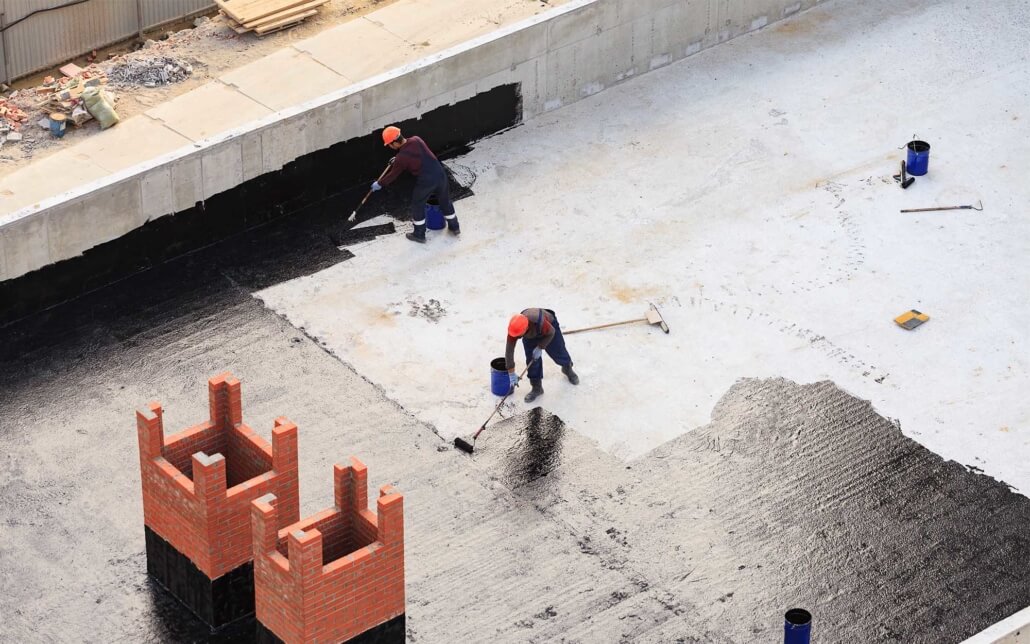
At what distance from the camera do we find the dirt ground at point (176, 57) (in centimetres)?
2605

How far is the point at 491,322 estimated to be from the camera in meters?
21.2

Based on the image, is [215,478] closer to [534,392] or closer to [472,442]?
[472,442]

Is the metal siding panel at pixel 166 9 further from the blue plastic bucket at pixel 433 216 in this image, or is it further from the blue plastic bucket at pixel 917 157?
the blue plastic bucket at pixel 917 157

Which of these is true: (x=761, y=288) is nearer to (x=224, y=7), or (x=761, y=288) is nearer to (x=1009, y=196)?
(x=1009, y=196)

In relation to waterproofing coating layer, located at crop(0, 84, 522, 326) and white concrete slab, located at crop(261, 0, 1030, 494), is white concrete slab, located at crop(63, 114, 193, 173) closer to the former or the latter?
waterproofing coating layer, located at crop(0, 84, 522, 326)

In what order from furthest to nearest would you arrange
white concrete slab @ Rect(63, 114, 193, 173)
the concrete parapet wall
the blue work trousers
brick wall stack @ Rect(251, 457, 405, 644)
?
white concrete slab @ Rect(63, 114, 193, 173) < the concrete parapet wall < the blue work trousers < brick wall stack @ Rect(251, 457, 405, 644)

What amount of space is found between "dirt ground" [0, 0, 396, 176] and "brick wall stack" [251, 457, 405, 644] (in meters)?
10.6

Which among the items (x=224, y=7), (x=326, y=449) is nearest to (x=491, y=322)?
(x=326, y=449)

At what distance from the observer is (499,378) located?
19938 millimetres

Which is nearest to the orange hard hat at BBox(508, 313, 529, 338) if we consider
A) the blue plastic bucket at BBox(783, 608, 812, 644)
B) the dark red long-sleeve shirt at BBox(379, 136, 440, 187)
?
the dark red long-sleeve shirt at BBox(379, 136, 440, 187)

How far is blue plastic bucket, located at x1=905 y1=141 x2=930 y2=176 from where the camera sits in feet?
76.8

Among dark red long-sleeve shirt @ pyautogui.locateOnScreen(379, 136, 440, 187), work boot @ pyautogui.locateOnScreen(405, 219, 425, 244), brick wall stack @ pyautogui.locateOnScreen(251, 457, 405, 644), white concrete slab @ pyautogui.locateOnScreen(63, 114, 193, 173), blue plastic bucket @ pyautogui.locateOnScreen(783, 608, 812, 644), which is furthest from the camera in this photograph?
white concrete slab @ pyautogui.locateOnScreen(63, 114, 193, 173)

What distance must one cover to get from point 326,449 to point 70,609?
309cm

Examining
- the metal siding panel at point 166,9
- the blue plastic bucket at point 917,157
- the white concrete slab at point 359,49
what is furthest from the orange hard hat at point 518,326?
the metal siding panel at point 166,9
